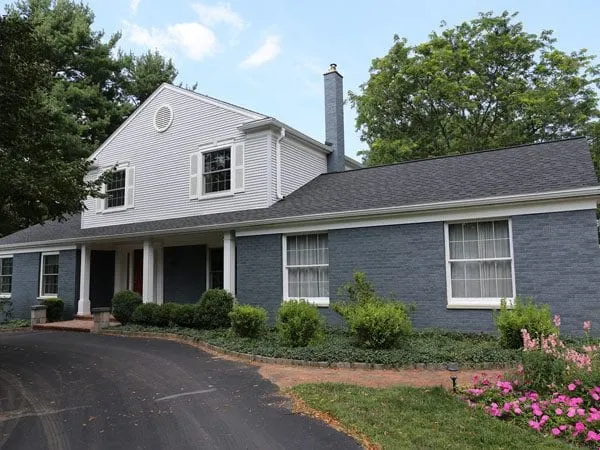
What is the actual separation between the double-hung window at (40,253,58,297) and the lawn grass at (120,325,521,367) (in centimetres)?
1007

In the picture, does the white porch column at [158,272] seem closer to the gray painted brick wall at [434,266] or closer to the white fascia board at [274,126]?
the gray painted brick wall at [434,266]

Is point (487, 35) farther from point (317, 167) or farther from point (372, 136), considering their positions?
point (317, 167)

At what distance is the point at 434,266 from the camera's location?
1045 centimetres

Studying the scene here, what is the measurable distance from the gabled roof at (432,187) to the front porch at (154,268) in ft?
3.04

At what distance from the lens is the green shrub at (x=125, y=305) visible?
46.7 feet

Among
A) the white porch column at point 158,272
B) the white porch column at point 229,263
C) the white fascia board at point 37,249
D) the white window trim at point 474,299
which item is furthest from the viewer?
the white fascia board at point 37,249

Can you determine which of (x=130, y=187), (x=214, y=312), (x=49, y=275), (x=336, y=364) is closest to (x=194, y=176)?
(x=130, y=187)

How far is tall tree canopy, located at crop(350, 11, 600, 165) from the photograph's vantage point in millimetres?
23453

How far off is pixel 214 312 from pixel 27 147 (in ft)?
19.4

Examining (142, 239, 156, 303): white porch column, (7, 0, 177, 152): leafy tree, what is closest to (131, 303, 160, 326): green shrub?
(142, 239, 156, 303): white porch column

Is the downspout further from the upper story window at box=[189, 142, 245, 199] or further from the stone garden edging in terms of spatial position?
the stone garden edging

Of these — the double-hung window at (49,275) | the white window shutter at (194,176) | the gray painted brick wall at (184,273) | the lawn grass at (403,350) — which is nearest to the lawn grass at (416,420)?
the lawn grass at (403,350)

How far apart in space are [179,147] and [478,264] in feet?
35.1

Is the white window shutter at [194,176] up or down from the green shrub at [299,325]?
up
